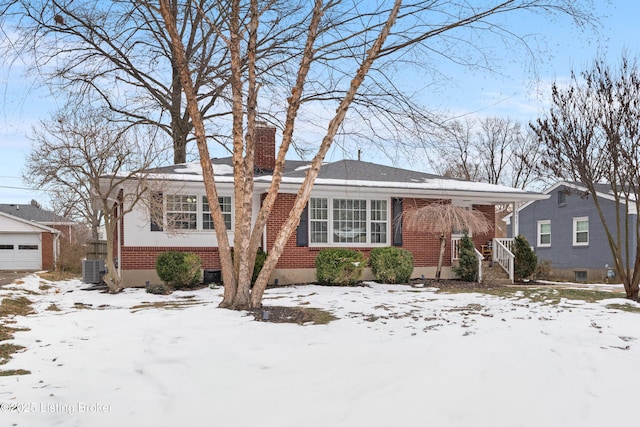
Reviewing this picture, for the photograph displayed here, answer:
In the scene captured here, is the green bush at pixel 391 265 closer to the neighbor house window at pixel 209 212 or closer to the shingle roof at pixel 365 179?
the shingle roof at pixel 365 179

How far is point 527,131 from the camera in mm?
31828

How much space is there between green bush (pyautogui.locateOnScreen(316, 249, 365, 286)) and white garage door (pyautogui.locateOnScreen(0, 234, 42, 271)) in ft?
Result: 70.2

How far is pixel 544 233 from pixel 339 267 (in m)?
16.0

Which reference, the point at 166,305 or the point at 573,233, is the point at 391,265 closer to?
the point at 166,305

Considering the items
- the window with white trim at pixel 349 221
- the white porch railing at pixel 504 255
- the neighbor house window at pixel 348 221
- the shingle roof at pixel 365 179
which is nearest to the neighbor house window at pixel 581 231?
the shingle roof at pixel 365 179

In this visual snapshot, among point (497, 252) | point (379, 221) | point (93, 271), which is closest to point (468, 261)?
point (497, 252)

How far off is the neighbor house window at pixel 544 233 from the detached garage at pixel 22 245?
25869mm

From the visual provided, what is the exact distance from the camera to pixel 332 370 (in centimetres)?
502

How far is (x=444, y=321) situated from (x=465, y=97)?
353 centimetres

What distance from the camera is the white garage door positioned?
91.4 feet

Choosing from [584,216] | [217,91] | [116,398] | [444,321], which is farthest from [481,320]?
[584,216]

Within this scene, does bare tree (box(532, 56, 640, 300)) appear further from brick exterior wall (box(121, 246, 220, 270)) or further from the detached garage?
the detached garage

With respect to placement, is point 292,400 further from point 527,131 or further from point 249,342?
point 527,131

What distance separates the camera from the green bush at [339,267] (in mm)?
13383
